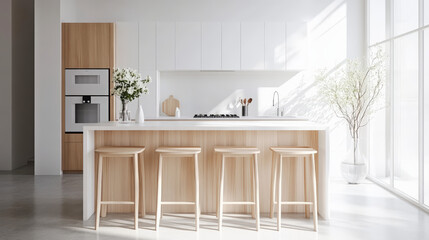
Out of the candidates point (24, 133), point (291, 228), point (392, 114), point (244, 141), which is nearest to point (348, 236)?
point (291, 228)

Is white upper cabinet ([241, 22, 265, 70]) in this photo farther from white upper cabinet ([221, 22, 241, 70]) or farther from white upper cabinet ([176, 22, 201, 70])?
white upper cabinet ([176, 22, 201, 70])

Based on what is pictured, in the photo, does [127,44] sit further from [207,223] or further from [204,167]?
[207,223]

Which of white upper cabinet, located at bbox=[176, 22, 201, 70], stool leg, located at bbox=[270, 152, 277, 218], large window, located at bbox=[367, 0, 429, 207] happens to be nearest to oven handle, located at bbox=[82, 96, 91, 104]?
white upper cabinet, located at bbox=[176, 22, 201, 70]

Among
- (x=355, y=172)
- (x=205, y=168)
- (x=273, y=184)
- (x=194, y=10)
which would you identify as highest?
(x=194, y=10)

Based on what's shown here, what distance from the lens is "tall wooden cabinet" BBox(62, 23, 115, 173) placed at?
20.6 feet

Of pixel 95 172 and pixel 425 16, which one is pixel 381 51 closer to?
pixel 425 16

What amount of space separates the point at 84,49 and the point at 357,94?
15.1 ft

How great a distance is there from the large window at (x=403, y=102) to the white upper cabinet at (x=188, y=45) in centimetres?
290

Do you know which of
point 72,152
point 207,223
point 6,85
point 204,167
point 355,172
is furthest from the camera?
point 6,85

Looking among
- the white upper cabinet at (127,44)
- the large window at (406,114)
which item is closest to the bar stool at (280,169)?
the large window at (406,114)

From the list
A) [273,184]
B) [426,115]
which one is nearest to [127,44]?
[273,184]

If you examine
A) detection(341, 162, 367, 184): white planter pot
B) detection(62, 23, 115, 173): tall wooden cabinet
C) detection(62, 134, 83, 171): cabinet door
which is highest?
detection(62, 23, 115, 173): tall wooden cabinet

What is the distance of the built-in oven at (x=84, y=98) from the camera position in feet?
20.8

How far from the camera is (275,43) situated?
6297 millimetres
